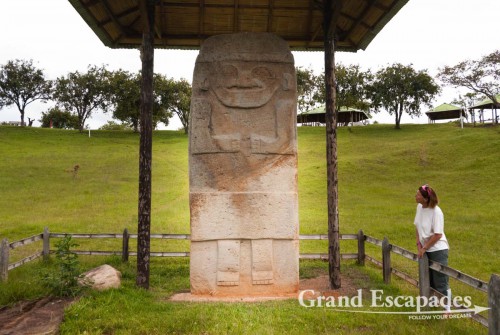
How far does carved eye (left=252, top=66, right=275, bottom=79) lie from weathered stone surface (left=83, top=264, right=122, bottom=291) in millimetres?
5231

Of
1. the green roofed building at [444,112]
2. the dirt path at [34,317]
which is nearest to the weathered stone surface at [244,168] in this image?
the dirt path at [34,317]

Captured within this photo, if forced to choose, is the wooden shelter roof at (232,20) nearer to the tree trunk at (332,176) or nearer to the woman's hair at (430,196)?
the tree trunk at (332,176)

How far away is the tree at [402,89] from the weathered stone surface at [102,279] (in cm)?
4521

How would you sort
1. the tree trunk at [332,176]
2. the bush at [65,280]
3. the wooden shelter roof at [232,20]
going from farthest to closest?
1. the wooden shelter roof at [232,20]
2. the tree trunk at [332,176]
3. the bush at [65,280]

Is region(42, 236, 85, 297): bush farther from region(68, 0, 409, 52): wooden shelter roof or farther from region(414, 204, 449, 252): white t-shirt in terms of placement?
region(414, 204, 449, 252): white t-shirt

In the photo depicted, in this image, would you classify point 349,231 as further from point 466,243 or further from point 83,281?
point 83,281

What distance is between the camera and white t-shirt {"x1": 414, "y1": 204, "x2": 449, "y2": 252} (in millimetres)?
6887

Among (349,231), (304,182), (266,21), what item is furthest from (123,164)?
(266,21)

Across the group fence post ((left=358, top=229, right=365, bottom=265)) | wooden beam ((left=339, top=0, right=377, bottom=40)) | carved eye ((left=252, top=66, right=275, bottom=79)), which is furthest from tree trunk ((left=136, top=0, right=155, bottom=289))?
fence post ((left=358, top=229, right=365, bottom=265))

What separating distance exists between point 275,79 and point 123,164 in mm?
25331

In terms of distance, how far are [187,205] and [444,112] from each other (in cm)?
5143

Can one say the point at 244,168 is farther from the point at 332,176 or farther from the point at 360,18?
the point at 360,18

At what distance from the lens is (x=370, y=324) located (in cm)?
648

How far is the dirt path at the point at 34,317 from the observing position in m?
5.97
